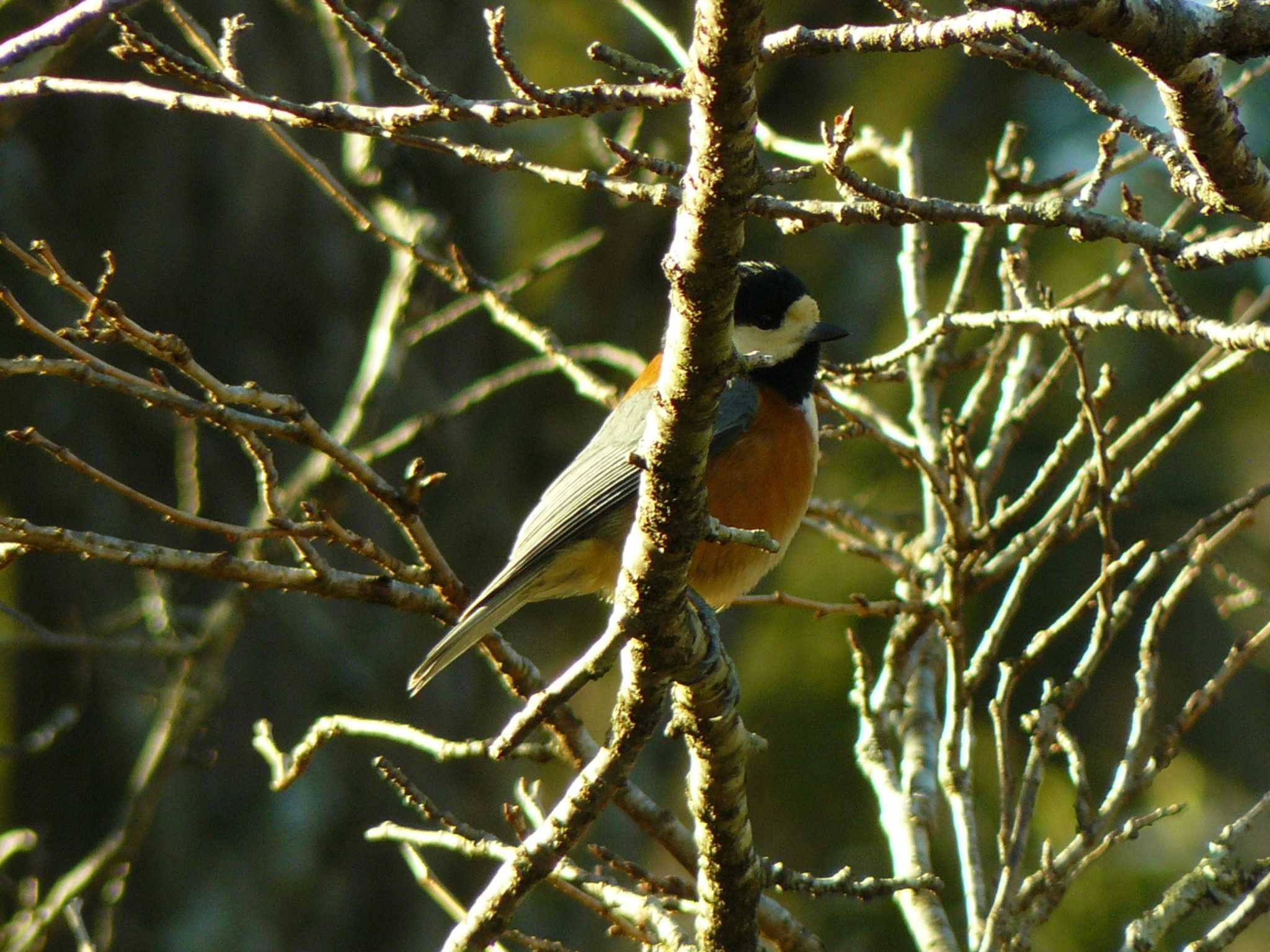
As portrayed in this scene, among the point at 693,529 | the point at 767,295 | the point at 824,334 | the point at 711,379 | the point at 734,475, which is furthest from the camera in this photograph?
the point at 767,295

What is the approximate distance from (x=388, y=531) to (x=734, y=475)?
3595 mm

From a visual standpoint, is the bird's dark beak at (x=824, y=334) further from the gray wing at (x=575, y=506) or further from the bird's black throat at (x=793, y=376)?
the gray wing at (x=575, y=506)

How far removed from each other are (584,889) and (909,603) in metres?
1.14

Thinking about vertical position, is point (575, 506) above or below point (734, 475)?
below

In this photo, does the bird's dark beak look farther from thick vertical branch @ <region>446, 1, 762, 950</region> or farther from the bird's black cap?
thick vertical branch @ <region>446, 1, 762, 950</region>

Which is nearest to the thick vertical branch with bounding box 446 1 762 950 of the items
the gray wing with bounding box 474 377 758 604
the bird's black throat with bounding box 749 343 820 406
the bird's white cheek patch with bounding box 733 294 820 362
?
the gray wing with bounding box 474 377 758 604

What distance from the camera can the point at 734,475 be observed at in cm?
444

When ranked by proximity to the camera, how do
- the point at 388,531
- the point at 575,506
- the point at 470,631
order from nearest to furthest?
the point at 470,631
the point at 575,506
the point at 388,531

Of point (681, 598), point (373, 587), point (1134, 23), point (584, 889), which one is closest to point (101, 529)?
point (584, 889)

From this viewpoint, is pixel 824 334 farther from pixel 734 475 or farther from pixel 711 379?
pixel 711 379

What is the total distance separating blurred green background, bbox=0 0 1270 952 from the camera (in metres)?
7.04

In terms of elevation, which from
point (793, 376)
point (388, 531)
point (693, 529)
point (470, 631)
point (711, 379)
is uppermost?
point (793, 376)

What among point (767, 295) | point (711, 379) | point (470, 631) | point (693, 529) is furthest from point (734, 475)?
point (711, 379)

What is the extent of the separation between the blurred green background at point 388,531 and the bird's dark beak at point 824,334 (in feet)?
6.98
